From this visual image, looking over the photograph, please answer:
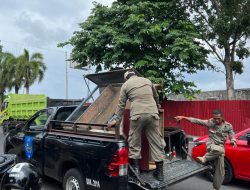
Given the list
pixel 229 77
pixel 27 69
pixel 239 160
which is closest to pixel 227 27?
pixel 229 77

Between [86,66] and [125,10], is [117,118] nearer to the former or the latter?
[125,10]

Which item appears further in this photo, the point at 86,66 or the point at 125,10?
the point at 86,66

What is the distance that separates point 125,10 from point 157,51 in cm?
289

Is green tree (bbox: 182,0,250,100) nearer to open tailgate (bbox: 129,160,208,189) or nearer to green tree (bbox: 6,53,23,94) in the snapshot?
open tailgate (bbox: 129,160,208,189)

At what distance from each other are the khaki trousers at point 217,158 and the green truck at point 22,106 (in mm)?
12452

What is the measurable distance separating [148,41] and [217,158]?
41.3ft

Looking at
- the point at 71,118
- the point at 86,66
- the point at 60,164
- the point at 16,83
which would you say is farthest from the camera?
the point at 16,83

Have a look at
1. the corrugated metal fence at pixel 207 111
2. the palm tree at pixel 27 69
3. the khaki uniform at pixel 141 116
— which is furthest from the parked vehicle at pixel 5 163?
the palm tree at pixel 27 69

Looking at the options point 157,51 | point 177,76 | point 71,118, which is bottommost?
point 71,118

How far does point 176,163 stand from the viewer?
6.23 meters

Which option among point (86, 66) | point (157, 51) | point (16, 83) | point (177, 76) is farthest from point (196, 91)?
point (16, 83)

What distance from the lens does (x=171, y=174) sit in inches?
220

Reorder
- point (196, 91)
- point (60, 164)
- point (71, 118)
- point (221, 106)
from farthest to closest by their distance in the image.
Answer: point (196, 91), point (221, 106), point (71, 118), point (60, 164)

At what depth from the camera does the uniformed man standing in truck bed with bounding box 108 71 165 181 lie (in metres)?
5.09
